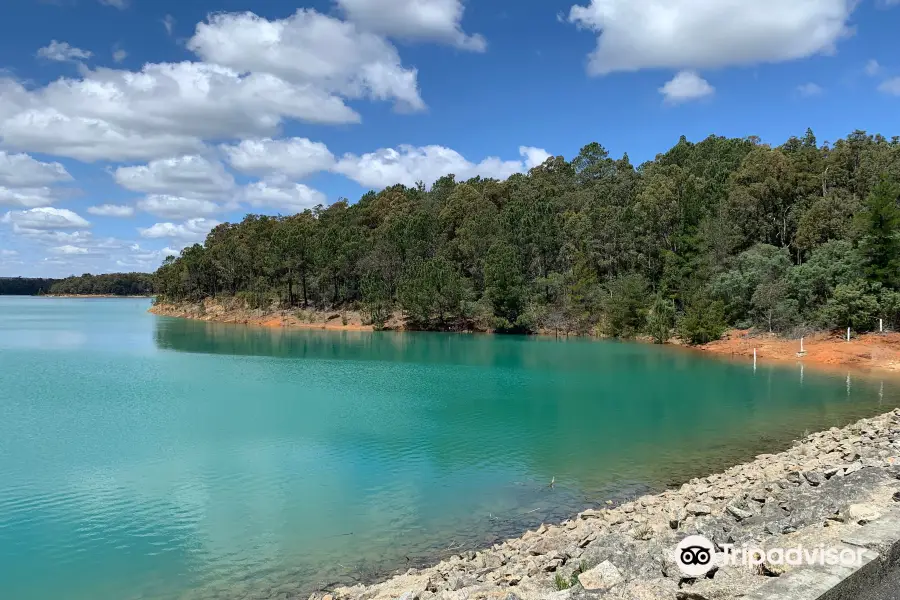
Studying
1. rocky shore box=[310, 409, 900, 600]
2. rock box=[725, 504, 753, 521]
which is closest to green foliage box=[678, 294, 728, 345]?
rocky shore box=[310, 409, 900, 600]

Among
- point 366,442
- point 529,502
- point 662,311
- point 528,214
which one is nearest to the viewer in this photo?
point 529,502

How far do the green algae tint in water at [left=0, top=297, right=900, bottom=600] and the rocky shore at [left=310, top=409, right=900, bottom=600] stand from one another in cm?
162

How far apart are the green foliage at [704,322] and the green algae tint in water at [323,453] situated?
36.1 ft

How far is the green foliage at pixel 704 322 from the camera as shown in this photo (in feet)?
169

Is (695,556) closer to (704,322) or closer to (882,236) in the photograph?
(882,236)

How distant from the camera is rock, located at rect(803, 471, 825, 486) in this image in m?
12.4

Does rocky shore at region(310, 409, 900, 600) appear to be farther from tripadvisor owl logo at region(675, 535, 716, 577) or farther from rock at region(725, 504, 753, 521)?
tripadvisor owl logo at region(675, 535, 716, 577)

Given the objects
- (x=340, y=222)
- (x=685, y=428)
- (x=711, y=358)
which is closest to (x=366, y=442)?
(x=685, y=428)

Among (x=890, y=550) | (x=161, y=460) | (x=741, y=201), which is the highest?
(x=741, y=201)

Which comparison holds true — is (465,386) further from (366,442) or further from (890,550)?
(890,550)

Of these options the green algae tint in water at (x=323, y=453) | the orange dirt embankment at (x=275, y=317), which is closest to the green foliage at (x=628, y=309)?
the green algae tint in water at (x=323, y=453)

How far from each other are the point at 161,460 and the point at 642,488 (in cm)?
1397

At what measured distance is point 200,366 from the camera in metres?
40.5

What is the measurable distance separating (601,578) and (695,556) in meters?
1.35
